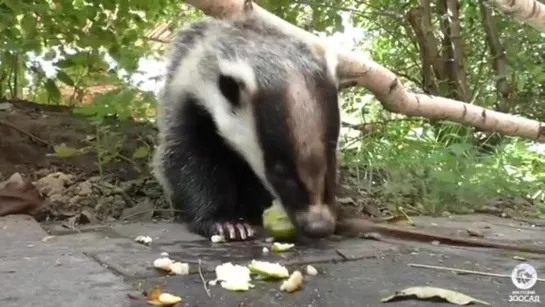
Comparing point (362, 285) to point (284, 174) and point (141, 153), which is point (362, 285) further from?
point (141, 153)

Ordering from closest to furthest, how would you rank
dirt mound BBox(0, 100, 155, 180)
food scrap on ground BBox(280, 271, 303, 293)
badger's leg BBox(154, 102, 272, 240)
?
food scrap on ground BBox(280, 271, 303, 293)
badger's leg BBox(154, 102, 272, 240)
dirt mound BBox(0, 100, 155, 180)

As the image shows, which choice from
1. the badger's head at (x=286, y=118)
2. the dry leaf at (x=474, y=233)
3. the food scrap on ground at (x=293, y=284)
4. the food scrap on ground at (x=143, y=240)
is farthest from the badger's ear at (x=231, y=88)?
the dry leaf at (x=474, y=233)

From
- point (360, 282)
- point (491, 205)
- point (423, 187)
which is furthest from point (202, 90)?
point (491, 205)

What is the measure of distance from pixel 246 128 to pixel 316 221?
40cm

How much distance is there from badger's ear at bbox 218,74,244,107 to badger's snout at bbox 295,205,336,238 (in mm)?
438

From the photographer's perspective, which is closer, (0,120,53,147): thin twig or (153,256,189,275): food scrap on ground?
(153,256,189,275): food scrap on ground

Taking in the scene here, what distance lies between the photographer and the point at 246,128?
247cm

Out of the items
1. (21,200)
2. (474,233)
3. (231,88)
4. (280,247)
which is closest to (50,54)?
(21,200)

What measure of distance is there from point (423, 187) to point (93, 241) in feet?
6.37

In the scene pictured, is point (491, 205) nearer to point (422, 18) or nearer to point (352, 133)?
point (352, 133)

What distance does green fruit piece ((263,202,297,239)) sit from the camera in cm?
245

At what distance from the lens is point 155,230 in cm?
262

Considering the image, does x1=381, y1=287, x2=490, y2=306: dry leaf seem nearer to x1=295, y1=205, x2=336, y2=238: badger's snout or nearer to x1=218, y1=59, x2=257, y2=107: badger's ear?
x1=295, y1=205, x2=336, y2=238: badger's snout

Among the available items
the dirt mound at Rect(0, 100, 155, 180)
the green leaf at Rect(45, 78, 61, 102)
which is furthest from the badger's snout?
the green leaf at Rect(45, 78, 61, 102)
